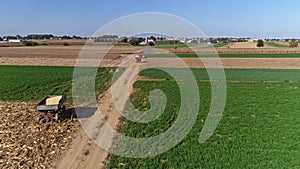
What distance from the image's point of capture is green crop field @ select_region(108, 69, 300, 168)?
9.91 m

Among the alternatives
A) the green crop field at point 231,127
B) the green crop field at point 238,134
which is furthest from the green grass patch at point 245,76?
the green crop field at point 238,134

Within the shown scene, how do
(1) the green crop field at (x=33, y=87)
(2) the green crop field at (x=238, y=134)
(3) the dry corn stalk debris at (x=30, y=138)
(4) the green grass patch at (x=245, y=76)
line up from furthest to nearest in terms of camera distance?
(4) the green grass patch at (x=245, y=76) < (1) the green crop field at (x=33, y=87) < (3) the dry corn stalk debris at (x=30, y=138) < (2) the green crop field at (x=238, y=134)

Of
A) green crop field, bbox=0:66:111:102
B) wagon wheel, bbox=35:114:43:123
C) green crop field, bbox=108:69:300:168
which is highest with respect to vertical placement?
green crop field, bbox=0:66:111:102

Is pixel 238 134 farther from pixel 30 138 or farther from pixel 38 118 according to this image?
pixel 38 118

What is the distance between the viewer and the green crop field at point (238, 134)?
9.91m

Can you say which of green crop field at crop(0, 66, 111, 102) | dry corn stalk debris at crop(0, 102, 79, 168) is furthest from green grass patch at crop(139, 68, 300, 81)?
dry corn stalk debris at crop(0, 102, 79, 168)

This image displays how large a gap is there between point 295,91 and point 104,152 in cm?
1987

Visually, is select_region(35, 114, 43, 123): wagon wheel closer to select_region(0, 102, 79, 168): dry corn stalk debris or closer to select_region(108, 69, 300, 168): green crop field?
select_region(0, 102, 79, 168): dry corn stalk debris

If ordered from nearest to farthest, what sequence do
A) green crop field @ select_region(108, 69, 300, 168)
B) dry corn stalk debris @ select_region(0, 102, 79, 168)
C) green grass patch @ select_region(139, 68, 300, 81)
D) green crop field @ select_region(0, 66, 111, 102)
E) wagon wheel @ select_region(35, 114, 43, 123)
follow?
green crop field @ select_region(108, 69, 300, 168)
dry corn stalk debris @ select_region(0, 102, 79, 168)
wagon wheel @ select_region(35, 114, 43, 123)
green crop field @ select_region(0, 66, 111, 102)
green grass patch @ select_region(139, 68, 300, 81)

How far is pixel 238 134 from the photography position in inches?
500

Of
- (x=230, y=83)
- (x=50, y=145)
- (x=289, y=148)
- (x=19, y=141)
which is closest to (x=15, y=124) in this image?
(x=19, y=141)

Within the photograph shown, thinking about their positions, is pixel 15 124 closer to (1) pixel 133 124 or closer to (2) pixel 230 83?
(1) pixel 133 124

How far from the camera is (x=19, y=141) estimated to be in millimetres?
11852

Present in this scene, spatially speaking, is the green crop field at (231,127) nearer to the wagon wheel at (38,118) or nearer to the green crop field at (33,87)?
the green crop field at (33,87)
